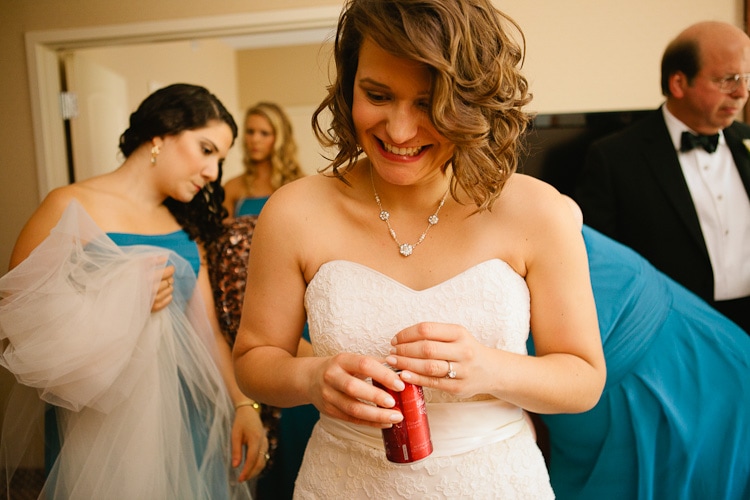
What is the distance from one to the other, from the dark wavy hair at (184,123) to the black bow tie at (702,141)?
1.86m

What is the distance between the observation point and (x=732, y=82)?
231 cm

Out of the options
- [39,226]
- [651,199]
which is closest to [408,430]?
[39,226]

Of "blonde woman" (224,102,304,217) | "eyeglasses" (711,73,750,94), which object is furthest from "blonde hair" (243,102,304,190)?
"eyeglasses" (711,73,750,94)

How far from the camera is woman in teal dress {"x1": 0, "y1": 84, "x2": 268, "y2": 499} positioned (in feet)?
4.86

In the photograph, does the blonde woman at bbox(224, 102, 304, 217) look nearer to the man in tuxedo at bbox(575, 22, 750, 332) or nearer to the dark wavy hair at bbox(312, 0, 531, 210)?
the man in tuxedo at bbox(575, 22, 750, 332)

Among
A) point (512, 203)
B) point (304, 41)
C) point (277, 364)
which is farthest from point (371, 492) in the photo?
point (304, 41)

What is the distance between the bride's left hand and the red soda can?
26mm

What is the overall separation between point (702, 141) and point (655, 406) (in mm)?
1434

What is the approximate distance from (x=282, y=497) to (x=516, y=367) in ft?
4.34

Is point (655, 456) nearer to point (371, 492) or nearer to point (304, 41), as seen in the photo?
point (371, 492)

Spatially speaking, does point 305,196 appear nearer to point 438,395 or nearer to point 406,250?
point 406,250

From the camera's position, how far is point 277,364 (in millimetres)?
1097

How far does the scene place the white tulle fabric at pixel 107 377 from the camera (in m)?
1.48

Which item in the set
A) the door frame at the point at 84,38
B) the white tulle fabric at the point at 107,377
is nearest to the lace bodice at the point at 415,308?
the white tulle fabric at the point at 107,377
